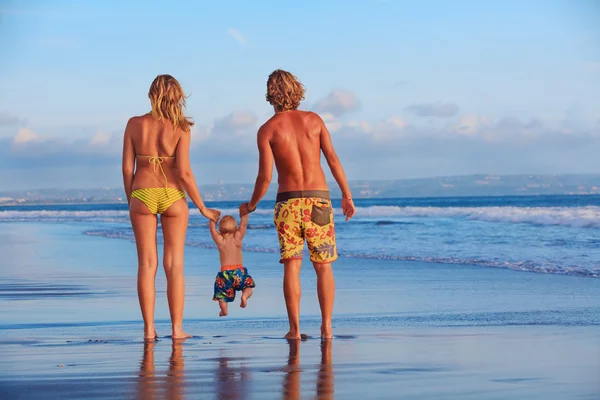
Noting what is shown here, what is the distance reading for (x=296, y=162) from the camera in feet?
19.3

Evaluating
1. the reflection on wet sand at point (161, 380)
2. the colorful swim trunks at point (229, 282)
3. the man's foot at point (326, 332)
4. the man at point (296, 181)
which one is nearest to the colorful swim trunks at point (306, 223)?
the man at point (296, 181)

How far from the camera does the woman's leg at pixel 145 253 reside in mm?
5980

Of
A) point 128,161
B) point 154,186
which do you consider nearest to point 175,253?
point 154,186

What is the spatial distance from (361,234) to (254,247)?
14.9 feet

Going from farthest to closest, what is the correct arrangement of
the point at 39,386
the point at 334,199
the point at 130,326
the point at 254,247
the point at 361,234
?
the point at 334,199, the point at 361,234, the point at 254,247, the point at 130,326, the point at 39,386

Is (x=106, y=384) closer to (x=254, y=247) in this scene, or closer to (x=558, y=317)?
(x=558, y=317)

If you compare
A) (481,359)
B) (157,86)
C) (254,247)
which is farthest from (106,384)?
(254,247)

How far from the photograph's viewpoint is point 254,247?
56.9 feet

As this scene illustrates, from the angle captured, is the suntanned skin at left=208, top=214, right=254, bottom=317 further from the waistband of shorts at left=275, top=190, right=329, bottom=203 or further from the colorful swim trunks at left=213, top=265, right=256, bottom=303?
the waistband of shorts at left=275, top=190, right=329, bottom=203

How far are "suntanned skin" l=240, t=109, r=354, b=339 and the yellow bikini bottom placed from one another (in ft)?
1.85

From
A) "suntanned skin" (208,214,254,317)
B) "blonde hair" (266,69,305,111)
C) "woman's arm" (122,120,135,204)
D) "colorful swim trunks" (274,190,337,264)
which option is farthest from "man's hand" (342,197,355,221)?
"woman's arm" (122,120,135,204)

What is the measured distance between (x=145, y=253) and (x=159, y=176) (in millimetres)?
553

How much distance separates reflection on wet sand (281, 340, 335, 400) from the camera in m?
3.79

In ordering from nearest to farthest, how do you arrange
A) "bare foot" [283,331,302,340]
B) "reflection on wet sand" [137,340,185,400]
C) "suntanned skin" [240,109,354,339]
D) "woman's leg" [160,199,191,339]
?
"reflection on wet sand" [137,340,185,400]
"bare foot" [283,331,302,340]
"suntanned skin" [240,109,354,339]
"woman's leg" [160,199,191,339]
